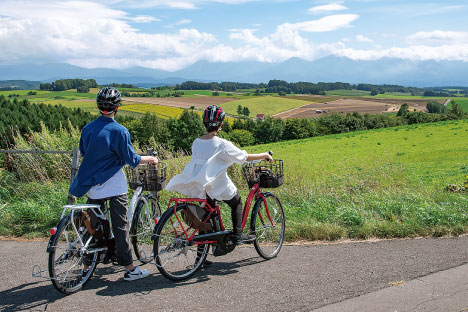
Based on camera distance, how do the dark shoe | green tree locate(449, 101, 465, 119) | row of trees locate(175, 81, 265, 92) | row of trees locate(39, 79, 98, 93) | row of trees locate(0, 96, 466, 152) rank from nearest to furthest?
the dark shoe
green tree locate(449, 101, 465, 119)
row of trees locate(0, 96, 466, 152)
row of trees locate(39, 79, 98, 93)
row of trees locate(175, 81, 265, 92)

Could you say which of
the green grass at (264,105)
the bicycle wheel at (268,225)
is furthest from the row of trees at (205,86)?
the bicycle wheel at (268,225)

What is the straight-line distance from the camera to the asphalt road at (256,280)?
162 inches

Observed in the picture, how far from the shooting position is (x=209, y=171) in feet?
15.4

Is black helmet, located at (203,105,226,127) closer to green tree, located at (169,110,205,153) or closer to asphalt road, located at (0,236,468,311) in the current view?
asphalt road, located at (0,236,468,311)

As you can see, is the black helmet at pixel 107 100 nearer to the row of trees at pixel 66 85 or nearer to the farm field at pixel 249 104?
the farm field at pixel 249 104

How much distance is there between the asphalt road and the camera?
4109 mm

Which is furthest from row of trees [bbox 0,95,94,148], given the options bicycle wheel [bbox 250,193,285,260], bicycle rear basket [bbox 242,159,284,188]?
bicycle rear basket [bbox 242,159,284,188]

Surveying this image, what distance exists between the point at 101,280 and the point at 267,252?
208cm

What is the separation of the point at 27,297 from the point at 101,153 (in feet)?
5.40

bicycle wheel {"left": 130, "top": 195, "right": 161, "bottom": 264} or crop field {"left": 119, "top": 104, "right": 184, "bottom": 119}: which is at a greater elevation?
bicycle wheel {"left": 130, "top": 195, "right": 161, "bottom": 264}

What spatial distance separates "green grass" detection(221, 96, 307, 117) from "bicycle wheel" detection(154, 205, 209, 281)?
9266 centimetres

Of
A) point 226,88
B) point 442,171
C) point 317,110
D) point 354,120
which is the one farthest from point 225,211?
point 226,88

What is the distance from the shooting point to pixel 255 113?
100m

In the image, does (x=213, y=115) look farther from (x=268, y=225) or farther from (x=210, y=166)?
(x=268, y=225)
